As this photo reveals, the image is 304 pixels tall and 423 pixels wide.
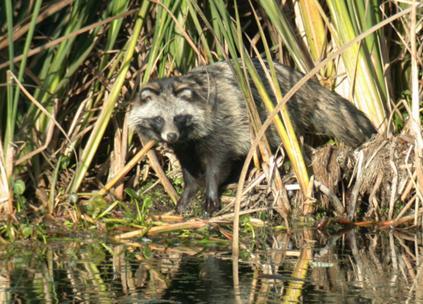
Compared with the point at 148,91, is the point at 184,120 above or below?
below

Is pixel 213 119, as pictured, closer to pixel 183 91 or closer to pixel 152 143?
pixel 183 91

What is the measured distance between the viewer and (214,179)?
775 cm

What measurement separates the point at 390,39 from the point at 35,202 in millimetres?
2886

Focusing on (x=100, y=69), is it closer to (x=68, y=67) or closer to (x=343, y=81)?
(x=68, y=67)

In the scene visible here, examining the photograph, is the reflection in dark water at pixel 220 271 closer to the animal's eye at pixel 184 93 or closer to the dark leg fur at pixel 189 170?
the dark leg fur at pixel 189 170

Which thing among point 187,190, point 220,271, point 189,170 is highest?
point 189,170

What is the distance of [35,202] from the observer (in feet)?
24.2

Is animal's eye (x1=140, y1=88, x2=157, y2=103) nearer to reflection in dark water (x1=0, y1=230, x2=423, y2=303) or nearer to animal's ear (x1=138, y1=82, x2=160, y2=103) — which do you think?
animal's ear (x1=138, y1=82, x2=160, y2=103)

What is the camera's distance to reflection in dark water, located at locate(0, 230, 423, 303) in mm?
5137

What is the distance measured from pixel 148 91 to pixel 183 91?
0.24 meters

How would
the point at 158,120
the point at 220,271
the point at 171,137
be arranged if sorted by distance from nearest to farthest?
1. the point at 220,271
2. the point at 171,137
3. the point at 158,120

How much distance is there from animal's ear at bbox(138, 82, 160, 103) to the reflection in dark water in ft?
4.46

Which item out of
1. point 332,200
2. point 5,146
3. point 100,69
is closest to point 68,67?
point 100,69

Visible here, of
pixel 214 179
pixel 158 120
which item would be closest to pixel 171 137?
pixel 158 120
